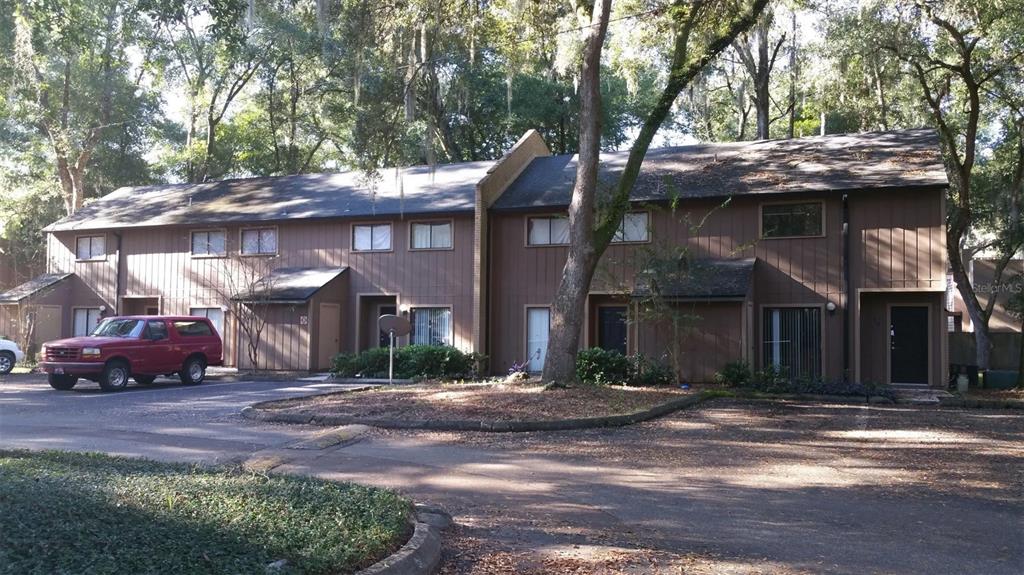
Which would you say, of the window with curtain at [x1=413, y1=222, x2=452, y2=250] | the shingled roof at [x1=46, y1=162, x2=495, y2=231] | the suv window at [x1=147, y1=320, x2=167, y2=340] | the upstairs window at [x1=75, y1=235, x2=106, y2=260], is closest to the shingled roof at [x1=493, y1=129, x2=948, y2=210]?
the window with curtain at [x1=413, y1=222, x2=452, y2=250]

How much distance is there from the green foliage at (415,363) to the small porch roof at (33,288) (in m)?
13.0

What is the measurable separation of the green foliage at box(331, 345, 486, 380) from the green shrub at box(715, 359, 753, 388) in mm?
6648

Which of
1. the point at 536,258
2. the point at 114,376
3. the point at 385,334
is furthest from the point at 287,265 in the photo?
the point at 536,258

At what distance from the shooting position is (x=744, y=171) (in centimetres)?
→ 2284

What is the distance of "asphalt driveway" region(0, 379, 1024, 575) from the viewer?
648 cm

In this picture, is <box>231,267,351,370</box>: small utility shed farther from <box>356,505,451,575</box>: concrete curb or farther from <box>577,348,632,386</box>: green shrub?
<box>356,505,451,575</box>: concrete curb

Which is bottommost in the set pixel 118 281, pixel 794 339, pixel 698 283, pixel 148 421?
pixel 148 421

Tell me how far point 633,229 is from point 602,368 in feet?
15.9

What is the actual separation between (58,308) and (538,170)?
18.2m

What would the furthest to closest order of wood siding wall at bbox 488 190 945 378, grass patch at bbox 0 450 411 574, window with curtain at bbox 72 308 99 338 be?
window with curtain at bbox 72 308 99 338, wood siding wall at bbox 488 190 945 378, grass patch at bbox 0 450 411 574

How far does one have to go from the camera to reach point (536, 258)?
24.1 metres

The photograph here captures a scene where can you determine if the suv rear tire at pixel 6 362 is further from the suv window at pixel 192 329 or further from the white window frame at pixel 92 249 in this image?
the suv window at pixel 192 329

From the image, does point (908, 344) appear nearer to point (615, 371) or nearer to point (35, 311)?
point (615, 371)

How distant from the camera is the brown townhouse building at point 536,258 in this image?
2069cm
